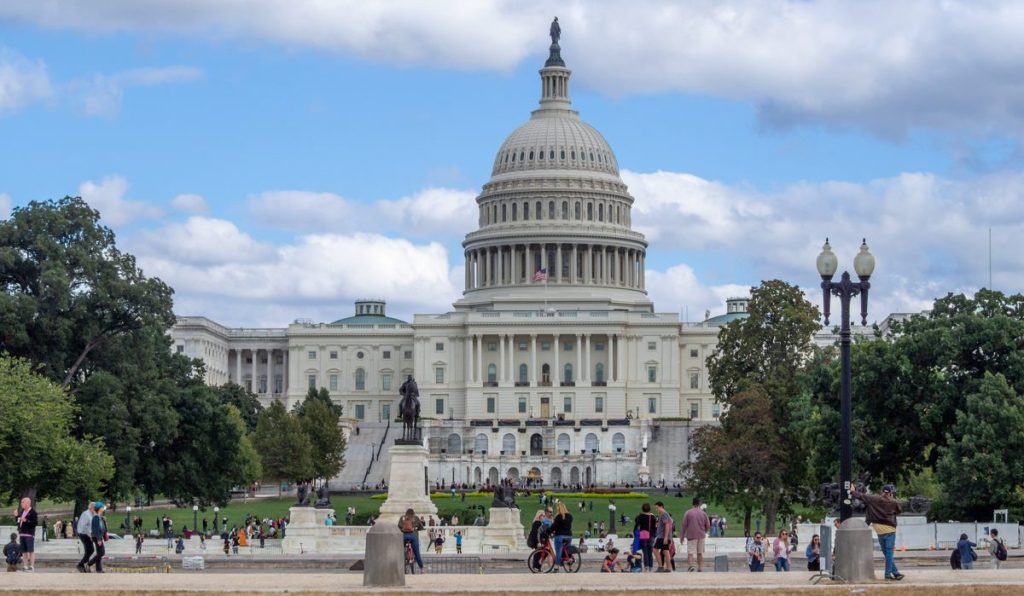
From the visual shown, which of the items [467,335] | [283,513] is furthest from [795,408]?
[467,335]

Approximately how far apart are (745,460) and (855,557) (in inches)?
1925

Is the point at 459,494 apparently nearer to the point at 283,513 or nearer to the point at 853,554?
the point at 283,513

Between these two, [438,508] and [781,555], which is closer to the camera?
[781,555]

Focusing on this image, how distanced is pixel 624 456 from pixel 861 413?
278 ft

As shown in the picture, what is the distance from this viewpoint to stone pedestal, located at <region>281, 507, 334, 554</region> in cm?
6391

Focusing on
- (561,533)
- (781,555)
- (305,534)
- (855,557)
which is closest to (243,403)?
(305,534)

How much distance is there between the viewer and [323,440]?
5399 inches

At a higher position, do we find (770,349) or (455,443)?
(770,349)

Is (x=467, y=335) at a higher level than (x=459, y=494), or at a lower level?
higher

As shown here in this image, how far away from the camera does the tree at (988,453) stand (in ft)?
215

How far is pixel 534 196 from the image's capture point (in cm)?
19788

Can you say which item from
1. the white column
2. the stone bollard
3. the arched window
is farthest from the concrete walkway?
the white column

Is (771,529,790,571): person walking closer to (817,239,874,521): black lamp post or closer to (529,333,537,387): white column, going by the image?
(817,239,874,521): black lamp post

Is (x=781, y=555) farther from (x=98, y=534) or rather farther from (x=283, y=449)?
(x=283, y=449)
